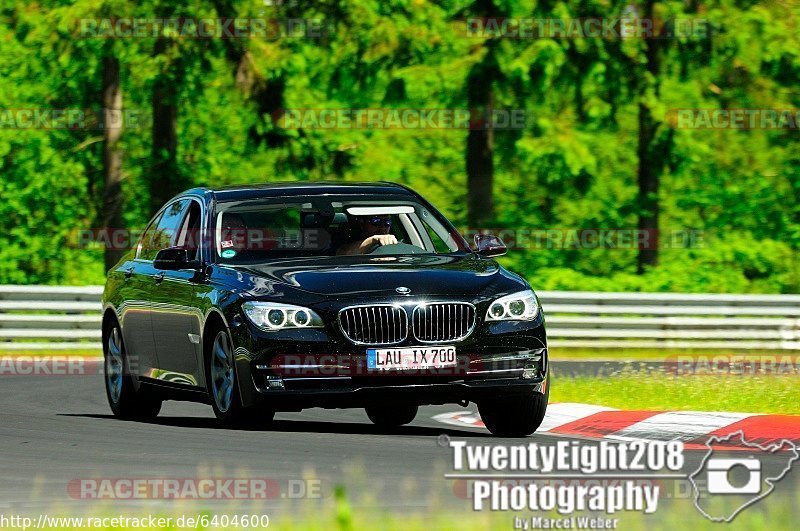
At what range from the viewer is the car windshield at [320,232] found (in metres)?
12.3

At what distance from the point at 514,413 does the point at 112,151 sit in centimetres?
2063

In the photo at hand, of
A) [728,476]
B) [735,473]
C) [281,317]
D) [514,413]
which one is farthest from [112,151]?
[728,476]

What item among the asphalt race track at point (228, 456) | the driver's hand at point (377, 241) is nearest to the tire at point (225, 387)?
the asphalt race track at point (228, 456)

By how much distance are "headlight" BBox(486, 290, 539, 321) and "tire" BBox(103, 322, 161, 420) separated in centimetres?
344

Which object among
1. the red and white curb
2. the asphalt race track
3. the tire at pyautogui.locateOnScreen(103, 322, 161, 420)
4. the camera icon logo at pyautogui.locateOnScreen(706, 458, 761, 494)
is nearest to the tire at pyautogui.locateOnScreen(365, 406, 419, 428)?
the asphalt race track

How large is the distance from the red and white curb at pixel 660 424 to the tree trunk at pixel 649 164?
17163 millimetres

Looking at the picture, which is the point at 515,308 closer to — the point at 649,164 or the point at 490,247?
the point at 490,247

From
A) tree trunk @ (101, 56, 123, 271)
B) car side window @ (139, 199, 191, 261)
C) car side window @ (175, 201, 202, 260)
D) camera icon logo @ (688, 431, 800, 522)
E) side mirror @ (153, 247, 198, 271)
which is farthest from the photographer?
tree trunk @ (101, 56, 123, 271)

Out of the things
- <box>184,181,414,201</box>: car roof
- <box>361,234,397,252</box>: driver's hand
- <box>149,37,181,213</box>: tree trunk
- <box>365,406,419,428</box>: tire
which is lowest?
<box>149,37,181,213</box>: tree trunk

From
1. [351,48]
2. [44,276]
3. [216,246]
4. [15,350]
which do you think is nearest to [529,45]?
[351,48]

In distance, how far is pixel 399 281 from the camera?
11273 mm

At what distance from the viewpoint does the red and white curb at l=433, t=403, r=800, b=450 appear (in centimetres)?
1188

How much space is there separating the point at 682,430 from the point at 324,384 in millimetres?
2655

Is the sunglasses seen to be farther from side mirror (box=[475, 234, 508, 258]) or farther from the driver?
side mirror (box=[475, 234, 508, 258])
